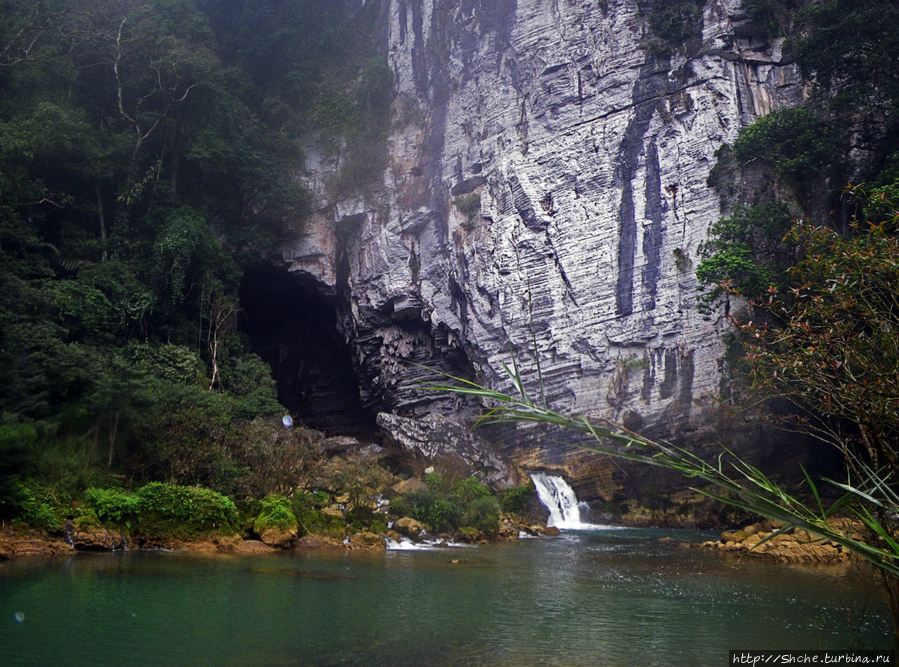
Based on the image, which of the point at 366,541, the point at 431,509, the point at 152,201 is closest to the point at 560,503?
the point at 431,509

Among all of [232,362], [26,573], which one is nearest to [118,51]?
[232,362]

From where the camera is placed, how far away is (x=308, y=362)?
102 feet

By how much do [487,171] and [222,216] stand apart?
450 inches

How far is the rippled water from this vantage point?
525 centimetres

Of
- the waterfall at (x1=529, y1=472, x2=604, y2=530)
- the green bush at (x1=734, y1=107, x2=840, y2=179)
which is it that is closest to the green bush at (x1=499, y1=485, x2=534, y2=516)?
the waterfall at (x1=529, y1=472, x2=604, y2=530)

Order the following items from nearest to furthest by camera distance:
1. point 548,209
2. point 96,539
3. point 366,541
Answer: point 96,539 < point 366,541 < point 548,209

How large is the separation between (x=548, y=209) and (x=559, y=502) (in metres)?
11.4

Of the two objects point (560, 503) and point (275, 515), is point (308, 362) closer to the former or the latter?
point (560, 503)

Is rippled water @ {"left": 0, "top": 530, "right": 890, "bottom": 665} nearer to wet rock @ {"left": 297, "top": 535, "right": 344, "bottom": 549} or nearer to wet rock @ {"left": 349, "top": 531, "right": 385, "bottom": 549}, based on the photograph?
wet rock @ {"left": 297, "top": 535, "right": 344, "bottom": 549}

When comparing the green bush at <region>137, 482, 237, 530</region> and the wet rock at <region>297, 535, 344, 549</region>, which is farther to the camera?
the wet rock at <region>297, 535, 344, 549</region>

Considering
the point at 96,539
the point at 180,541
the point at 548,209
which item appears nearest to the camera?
the point at 96,539

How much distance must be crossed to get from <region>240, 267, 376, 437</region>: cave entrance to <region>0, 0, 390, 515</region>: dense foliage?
4860 mm

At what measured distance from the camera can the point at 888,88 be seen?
56.4ft

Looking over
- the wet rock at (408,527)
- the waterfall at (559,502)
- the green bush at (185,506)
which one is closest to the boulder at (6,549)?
the green bush at (185,506)
